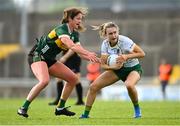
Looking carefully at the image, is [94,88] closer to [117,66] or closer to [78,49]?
[117,66]

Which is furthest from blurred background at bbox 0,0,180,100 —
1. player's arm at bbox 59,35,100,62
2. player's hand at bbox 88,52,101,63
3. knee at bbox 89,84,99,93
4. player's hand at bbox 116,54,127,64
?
player's hand at bbox 88,52,101,63

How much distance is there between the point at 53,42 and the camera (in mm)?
13781

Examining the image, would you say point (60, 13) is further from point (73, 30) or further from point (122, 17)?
point (73, 30)

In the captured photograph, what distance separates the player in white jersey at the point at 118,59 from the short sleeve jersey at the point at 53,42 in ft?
1.85

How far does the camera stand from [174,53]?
130 feet

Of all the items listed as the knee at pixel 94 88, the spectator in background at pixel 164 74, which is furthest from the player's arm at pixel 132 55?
the spectator in background at pixel 164 74

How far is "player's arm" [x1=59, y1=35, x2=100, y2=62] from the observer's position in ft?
42.2

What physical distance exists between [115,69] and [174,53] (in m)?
25.9

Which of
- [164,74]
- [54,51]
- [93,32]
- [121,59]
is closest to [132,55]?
[121,59]

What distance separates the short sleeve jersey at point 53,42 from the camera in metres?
13.5

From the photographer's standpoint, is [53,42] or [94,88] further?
[94,88]

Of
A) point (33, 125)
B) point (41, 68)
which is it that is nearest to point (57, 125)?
point (33, 125)

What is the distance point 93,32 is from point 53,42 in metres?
27.6

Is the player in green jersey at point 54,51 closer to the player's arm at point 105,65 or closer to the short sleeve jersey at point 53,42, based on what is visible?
the short sleeve jersey at point 53,42
